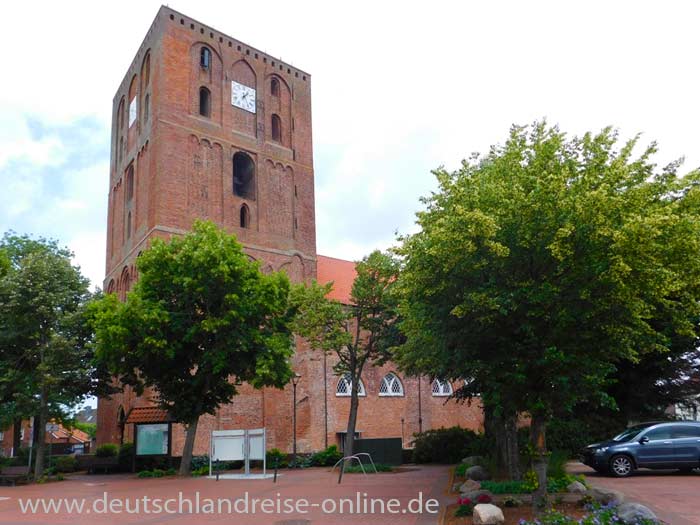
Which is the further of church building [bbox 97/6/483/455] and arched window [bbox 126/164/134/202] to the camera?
arched window [bbox 126/164/134/202]

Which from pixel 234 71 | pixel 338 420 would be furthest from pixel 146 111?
pixel 338 420

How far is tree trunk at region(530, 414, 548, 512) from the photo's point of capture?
11.4m

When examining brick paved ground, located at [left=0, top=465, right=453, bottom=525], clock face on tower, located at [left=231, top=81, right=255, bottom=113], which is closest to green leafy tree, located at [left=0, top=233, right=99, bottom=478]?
brick paved ground, located at [left=0, top=465, right=453, bottom=525]

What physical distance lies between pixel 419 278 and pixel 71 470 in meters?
27.7

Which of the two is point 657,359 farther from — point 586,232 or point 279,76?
point 279,76

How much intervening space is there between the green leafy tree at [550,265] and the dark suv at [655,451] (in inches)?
269

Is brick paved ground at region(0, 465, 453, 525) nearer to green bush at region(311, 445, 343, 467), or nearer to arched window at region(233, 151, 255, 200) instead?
green bush at region(311, 445, 343, 467)

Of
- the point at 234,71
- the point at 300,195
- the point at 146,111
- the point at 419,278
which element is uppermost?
the point at 234,71

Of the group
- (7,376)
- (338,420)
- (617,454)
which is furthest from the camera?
(338,420)

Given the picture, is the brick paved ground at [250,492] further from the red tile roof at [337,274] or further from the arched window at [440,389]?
the arched window at [440,389]

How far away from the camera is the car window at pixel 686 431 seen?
1809 cm

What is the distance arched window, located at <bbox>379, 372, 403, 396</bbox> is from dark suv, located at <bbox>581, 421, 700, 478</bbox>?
25.7 meters

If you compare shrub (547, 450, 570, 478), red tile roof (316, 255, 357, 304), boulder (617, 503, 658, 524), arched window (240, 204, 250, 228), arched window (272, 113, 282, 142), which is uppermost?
arched window (272, 113, 282, 142)

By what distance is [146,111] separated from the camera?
39688 mm
